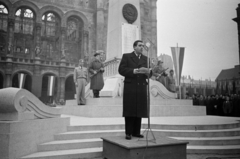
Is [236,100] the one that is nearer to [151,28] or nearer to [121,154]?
[121,154]

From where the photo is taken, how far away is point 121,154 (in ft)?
10.6

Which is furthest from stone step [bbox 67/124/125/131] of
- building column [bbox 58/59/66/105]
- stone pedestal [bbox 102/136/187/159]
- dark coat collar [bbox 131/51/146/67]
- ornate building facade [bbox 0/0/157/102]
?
building column [bbox 58/59/66/105]

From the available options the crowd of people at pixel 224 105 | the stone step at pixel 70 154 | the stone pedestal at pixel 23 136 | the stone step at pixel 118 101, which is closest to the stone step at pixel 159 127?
the stone pedestal at pixel 23 136

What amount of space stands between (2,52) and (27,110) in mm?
32448

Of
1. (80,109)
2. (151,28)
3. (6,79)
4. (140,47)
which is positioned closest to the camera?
(140,47)

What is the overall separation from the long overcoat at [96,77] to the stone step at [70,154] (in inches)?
182

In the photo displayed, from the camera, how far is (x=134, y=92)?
12.3 feet

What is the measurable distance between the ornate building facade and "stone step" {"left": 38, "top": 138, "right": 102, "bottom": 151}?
25.2m

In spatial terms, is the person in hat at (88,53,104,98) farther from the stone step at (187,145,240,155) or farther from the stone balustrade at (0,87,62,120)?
the stone step at (187,145,240,155)

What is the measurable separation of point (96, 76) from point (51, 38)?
105 feet

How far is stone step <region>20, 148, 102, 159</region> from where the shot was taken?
12.2 feet

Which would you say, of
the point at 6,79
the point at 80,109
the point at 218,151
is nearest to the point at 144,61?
the point at 218,151

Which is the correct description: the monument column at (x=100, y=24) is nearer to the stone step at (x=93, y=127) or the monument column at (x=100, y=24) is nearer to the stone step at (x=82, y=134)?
the stone step at (x=93, y=127)

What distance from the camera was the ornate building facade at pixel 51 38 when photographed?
30.2 meters
